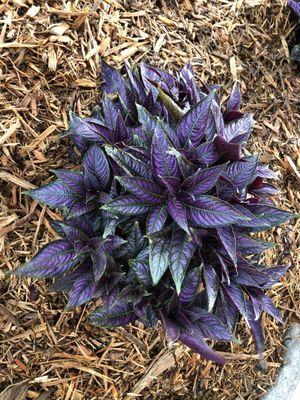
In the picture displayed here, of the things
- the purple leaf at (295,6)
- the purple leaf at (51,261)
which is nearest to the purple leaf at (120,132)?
the purple leaf at (51,261)

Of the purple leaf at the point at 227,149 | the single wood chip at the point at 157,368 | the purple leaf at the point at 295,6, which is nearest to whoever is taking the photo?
the purple leaf at the point at 227,149

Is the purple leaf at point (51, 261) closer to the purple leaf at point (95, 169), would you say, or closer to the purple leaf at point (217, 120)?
the purple leaf at point (95, 169)

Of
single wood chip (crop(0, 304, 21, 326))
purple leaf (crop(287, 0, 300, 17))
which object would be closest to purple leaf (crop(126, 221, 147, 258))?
single wood chip (crop(0, 304, 21, 326))

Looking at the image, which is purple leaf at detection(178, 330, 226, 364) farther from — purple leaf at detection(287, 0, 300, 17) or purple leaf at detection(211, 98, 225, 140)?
purple leaf at detection(287, 0, 300, 17)

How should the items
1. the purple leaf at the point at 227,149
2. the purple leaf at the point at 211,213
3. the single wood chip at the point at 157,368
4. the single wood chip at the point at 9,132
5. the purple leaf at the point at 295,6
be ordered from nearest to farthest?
the purple leaf at the point at 211,213, the purple leaf at the point at 227,149, the single wood chip at the point at 9,132, the single wood chip at the point at 157,368, the purple leaf at the point at 295,6

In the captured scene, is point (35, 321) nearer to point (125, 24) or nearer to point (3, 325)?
point (3, 325)

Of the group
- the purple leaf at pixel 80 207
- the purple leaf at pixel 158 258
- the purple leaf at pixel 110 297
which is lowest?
the purple leaf at pixel 110 297
